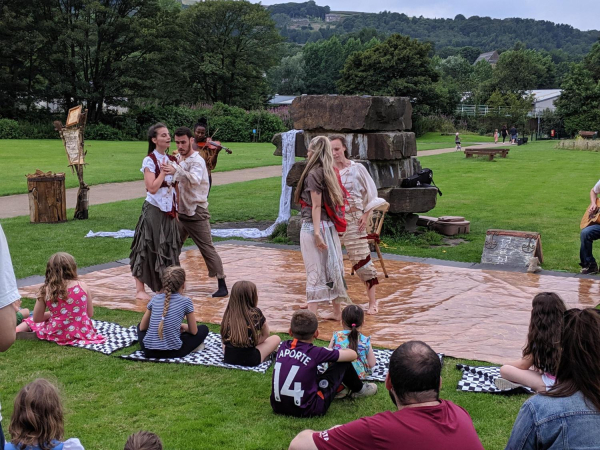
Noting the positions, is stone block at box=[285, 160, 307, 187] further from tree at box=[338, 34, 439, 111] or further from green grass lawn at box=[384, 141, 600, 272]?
tree at box=[338, 34, 439, 111]

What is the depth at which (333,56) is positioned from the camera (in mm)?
101125

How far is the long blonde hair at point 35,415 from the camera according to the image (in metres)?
3.25

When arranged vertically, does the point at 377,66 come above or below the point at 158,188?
above

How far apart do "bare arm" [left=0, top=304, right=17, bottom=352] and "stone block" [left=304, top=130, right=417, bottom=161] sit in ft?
31.2

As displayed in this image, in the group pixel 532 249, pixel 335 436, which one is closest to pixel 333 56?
pixel 532 249

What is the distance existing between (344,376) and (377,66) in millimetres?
50718

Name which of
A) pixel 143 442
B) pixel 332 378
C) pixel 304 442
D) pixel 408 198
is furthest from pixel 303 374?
pixel 408 198

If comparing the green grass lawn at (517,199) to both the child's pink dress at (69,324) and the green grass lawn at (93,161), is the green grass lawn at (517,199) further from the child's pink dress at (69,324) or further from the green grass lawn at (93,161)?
the green grass lawn at (93,161)

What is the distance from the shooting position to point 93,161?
27.5 m

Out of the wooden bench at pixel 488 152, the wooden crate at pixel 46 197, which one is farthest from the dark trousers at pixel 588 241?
the wooden bench at pixel 488 152

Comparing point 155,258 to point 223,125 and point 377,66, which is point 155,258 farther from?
point 377,66

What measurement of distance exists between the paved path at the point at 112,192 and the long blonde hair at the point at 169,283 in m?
9.76

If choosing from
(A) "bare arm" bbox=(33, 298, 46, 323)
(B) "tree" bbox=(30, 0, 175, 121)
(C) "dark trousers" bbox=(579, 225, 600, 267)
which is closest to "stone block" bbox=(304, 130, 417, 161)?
(C) "dark trousers" bbox=(579, 225, 600, 267)

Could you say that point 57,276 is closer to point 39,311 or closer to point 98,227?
point 39,311
